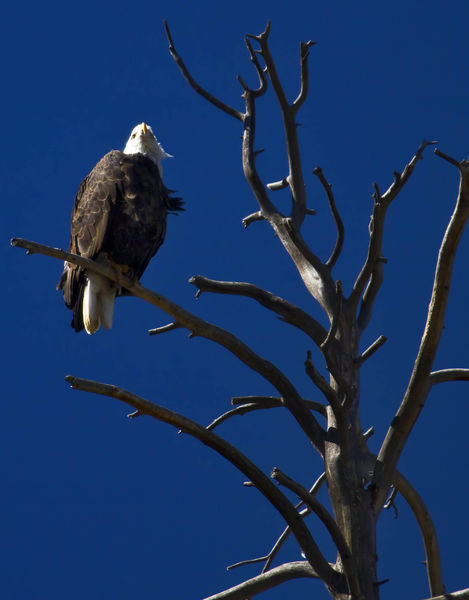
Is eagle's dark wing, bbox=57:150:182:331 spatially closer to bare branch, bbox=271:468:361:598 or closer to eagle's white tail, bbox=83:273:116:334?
eagle's white tail, bbox=83:273:116:334

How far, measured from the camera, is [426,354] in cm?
386

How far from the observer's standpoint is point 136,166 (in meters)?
4.98

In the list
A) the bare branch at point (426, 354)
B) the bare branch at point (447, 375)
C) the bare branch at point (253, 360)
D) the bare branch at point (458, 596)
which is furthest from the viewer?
the bare branch at point (447, 375)

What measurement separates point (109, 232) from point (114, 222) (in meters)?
0.06

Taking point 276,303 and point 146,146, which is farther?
point 146,146

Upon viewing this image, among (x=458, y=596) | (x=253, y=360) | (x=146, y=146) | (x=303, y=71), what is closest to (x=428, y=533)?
(x=458, y=596)

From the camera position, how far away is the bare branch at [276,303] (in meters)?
4.39

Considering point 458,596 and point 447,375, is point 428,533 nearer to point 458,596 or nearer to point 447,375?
point 447,375

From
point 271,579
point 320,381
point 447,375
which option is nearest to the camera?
point 320,381

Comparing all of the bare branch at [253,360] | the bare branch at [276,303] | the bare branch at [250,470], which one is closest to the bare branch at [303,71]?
the bare branch at [276,303]

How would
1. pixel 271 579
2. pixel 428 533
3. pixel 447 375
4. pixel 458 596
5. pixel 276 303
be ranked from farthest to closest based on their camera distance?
1. pixel 276 303
2. pixel 428 533
3. pixel 447 375
4. pixel 271 579
5. pixel 458 596

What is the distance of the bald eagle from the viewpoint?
4711 mm

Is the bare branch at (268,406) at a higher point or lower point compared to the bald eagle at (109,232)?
lower

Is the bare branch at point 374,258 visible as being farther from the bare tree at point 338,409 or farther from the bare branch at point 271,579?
the bare branch at point 271,579
